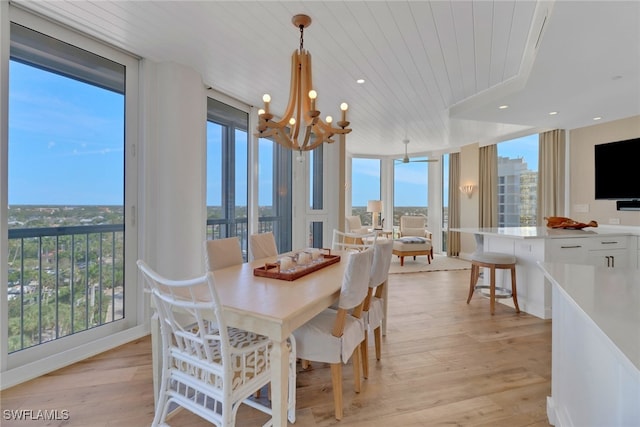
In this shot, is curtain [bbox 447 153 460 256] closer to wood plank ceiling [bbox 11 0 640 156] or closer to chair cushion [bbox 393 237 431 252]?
chair cushion [bbox 393 237 431 252]

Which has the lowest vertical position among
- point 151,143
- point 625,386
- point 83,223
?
point 625,386

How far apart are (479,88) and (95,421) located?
14.6 feet

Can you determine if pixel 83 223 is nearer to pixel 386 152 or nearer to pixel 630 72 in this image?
pixel 630 72

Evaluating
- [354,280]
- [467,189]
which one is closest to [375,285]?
[354,280]

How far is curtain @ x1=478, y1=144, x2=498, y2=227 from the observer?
6.54m

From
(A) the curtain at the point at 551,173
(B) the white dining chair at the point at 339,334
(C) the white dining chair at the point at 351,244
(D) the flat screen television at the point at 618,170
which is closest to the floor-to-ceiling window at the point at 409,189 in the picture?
(A) the curtain at the point at 551,173

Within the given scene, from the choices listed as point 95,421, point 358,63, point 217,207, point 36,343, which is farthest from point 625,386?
point 217,207

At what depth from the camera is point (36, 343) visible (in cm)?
229

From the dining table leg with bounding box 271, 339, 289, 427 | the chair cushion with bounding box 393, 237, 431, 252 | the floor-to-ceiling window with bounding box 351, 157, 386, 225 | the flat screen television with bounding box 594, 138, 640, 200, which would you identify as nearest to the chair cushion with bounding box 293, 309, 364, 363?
the dining table leg with bounding box 271, 339, 289, 427

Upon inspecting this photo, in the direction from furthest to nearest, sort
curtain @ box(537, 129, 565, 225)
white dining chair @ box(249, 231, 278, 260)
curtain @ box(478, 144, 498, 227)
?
1. curtain @ box(478, 144, 498, 227)
2. curtain @ box(537, 129, 565, 225)
3. white dining chair @ box(249, 231, 278, 260)

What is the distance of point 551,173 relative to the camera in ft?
16.7

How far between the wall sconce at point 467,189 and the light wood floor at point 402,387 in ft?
14.4

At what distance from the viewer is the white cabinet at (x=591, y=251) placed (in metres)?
3.29

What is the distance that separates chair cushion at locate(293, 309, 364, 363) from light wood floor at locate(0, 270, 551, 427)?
36 cm
